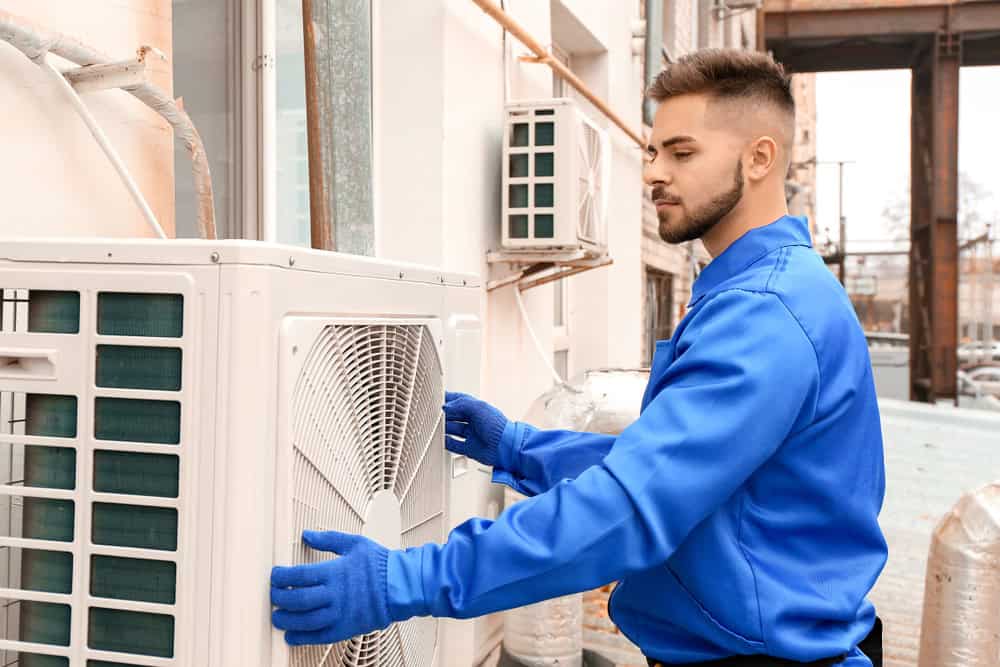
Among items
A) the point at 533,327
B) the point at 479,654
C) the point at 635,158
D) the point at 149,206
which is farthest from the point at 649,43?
the point at 149,206

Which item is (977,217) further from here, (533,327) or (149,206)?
(149,206)

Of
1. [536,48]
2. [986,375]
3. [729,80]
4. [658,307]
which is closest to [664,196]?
[729,80]

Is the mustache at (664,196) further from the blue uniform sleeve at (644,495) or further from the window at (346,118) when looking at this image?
the window at (346,118)

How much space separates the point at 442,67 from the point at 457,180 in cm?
35

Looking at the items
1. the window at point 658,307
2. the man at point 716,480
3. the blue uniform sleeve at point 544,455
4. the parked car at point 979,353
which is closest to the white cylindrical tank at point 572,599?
the blue uniform sleeve at point 544,455

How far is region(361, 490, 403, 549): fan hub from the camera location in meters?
1.29

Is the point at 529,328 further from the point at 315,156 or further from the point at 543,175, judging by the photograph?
the point at 315,156

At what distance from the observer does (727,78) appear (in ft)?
4.97

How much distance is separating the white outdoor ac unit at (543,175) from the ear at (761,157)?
1722 mm

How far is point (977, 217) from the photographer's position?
28656 mm

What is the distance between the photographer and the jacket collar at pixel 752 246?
4.95 feet

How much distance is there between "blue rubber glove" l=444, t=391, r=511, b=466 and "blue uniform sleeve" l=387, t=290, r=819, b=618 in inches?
17.7

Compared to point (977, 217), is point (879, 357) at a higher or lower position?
lower

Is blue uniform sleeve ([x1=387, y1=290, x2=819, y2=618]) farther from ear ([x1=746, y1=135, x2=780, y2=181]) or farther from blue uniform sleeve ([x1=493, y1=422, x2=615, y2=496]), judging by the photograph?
blue uniform sleeve ([x1=493, y1=422, x2=615, y2=496])
